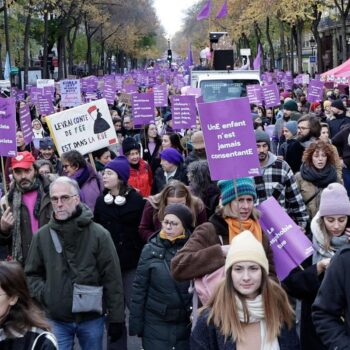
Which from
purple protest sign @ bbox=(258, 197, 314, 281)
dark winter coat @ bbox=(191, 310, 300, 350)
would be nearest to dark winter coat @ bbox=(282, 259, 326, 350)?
purple protest sign @ bbox=(258, 197, 314, 281)

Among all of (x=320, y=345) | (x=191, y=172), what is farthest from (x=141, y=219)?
(x=320, y=345)

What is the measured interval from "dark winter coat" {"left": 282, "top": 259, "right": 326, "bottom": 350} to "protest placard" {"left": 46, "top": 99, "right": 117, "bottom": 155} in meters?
4.81

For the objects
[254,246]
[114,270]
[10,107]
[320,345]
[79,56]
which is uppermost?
[79,56]

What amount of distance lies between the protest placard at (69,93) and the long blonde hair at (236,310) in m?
16.9

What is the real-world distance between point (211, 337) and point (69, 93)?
17316mm

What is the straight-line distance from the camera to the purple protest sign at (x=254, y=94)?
698 inches

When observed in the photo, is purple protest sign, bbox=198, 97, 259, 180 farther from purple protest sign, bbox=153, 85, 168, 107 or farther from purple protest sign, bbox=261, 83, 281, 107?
purple protest sign, bbox=153, 85, 168, 107

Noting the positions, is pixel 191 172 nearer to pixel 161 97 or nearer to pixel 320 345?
pixel 320 345

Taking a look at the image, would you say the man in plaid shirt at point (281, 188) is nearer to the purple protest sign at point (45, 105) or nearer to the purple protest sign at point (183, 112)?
the purple protest sign at point (183, 112)

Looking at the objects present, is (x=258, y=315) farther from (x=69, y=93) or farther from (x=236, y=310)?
(x=69, y=93)

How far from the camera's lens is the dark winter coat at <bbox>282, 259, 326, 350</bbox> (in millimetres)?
4582

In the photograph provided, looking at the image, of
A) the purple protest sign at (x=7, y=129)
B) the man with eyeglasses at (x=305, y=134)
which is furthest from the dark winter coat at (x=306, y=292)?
the man with eyeglasses at (x=305, y=134)

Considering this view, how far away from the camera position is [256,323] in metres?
3.71

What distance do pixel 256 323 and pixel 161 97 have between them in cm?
1483
